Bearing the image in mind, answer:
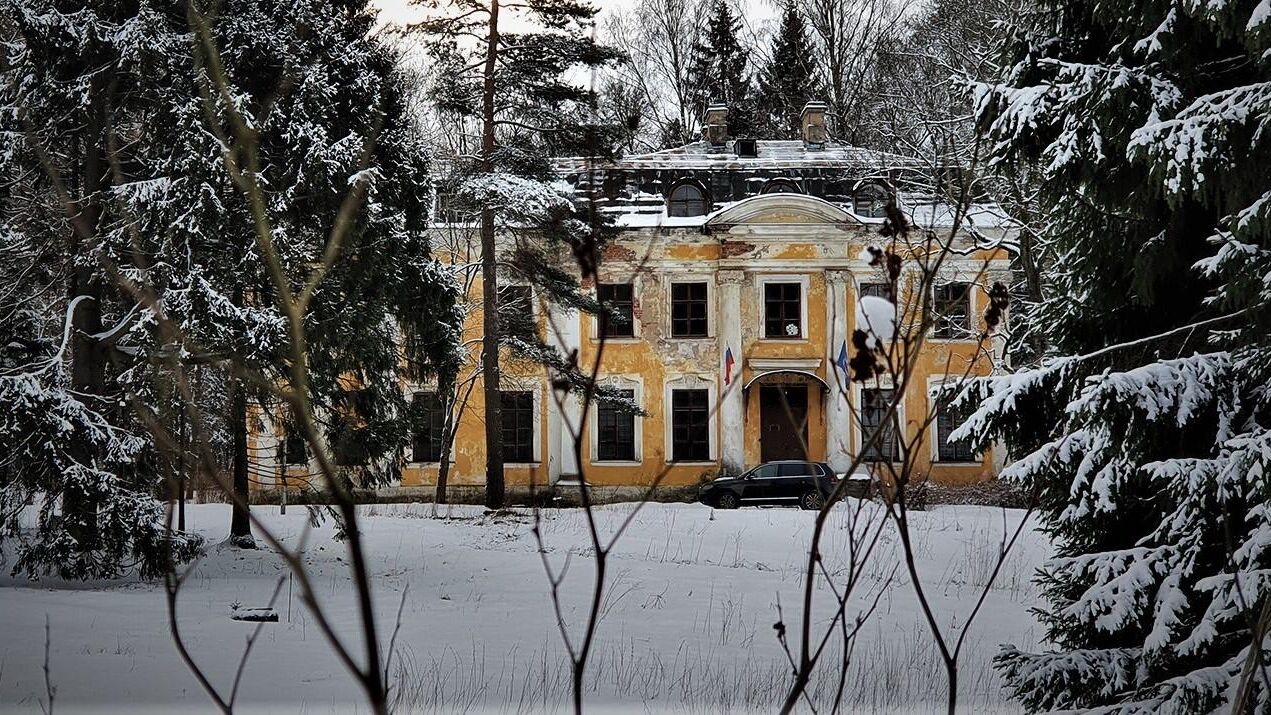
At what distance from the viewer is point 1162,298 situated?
16.7 ft

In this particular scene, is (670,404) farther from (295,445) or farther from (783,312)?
(295,445)

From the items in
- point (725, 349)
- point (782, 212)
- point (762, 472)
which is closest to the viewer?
point (762, 472)

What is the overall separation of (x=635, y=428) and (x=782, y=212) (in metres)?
5.63

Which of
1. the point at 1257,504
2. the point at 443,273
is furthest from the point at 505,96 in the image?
the point at 1257,504

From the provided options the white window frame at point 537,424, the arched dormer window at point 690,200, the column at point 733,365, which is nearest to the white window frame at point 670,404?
the column at point 733,365

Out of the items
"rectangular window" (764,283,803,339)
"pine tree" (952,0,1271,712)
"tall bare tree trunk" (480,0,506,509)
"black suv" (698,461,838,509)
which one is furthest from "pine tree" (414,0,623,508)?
"pine tree" (952,0,1271,712)

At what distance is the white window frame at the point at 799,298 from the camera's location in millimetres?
23688

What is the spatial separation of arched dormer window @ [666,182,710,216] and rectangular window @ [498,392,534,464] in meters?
5.29

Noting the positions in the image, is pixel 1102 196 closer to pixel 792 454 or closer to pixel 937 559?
pixel 937 559

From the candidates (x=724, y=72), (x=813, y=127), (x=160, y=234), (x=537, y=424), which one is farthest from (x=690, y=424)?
(x=160, y=234)

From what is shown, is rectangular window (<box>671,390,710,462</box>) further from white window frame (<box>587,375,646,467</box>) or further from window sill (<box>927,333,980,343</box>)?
window sill (<box>927,333,980,343</box>)

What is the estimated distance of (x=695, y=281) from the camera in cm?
2392

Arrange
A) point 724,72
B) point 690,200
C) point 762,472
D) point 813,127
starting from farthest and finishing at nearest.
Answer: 1. point 724,72
2. point 813,127
3. point 690,200
4. point 762,472

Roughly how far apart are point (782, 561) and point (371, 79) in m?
6.86
